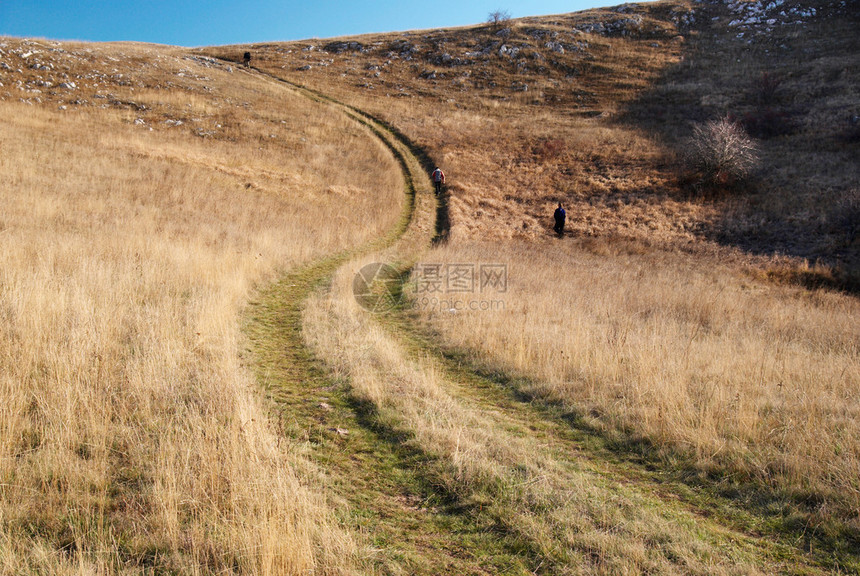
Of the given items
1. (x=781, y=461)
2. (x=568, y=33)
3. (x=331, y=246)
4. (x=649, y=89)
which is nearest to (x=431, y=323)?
(x=781, y=461)

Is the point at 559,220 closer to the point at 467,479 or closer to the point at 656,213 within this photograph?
the point at 656,213

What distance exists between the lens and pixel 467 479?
4539 millimetres

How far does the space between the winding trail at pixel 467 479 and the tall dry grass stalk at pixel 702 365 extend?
82 cm

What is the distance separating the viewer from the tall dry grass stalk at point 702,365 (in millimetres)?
5195

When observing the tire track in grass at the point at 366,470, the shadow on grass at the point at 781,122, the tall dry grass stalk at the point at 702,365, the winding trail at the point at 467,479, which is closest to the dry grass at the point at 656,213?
the tall dry grass stalk at the point at 702,365

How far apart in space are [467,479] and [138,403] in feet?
12.2

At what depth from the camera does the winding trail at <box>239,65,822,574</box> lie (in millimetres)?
3643

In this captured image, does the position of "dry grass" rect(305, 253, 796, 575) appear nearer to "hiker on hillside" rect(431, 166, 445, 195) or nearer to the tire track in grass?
the tire track in grass

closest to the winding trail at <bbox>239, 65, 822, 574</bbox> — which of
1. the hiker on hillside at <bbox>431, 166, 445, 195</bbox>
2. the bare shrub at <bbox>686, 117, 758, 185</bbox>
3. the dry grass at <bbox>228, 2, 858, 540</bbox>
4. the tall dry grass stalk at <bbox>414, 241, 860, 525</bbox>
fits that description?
the tall dry grass stalk at <bbox>414, 241, 860, 525</bbox>

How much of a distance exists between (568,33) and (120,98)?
54.7 metres

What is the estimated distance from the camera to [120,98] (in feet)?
112

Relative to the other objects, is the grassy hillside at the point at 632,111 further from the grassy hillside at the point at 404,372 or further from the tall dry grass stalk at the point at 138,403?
the tall dry grass stalk at the point at 138,403

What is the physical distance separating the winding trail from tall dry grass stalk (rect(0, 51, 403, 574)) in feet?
1.93

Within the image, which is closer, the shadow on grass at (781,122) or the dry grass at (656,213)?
the dry grass at (656,213)
